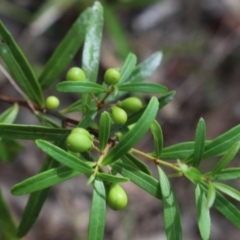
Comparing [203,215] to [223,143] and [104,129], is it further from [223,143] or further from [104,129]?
[104,129]

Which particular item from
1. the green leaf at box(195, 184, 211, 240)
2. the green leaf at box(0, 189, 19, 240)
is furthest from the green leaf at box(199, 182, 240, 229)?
the green leaf at box(0, 189, 19, 240)

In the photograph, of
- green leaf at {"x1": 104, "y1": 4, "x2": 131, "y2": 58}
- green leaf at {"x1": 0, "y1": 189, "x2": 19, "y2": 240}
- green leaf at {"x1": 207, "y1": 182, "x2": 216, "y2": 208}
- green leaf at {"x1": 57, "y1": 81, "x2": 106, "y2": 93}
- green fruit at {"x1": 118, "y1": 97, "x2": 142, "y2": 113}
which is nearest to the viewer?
green leaf at {"x1": 207, "y1": 182, "x2": 216, "y2": 208}

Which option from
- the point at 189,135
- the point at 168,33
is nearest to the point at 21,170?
the point at 189,135

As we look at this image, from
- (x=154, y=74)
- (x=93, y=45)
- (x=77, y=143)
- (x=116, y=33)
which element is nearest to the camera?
(x=77, y=143)

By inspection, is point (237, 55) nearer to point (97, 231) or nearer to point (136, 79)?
point (136, 79)

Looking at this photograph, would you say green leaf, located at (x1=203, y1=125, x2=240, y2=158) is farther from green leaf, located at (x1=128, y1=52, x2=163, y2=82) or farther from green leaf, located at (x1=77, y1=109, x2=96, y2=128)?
green leaf, located at (x1=128, y1=52, x2=163, y2=82)

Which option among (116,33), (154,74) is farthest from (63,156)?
Answer: (154,74)

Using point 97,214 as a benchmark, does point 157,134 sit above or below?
above
